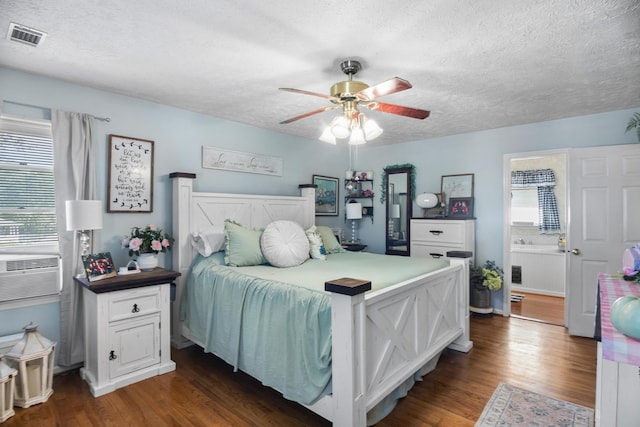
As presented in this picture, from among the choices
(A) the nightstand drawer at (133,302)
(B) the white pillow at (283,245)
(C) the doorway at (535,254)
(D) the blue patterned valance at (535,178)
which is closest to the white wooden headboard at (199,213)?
(A) the nightstand drawer at (133,302)

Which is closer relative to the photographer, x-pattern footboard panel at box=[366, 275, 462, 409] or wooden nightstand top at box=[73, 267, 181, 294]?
x-pattern footboard panel at box=[366, 275, 462, 409]

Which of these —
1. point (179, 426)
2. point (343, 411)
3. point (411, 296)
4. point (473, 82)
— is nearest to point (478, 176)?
point (473, 82)

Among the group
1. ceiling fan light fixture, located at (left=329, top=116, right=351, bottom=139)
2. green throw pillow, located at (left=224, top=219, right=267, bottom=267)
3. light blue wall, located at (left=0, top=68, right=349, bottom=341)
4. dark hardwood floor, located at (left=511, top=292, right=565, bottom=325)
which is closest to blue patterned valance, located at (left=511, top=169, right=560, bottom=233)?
dark hardwood floor, located at (left=511, top=292, right=565, bottom=325)

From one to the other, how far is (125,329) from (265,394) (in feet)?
3.89

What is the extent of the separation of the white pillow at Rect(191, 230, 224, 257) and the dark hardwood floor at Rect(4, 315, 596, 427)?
0.96 meters

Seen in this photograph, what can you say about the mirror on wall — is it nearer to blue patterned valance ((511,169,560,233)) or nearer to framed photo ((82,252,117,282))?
blue patterned valance ((511,169,560,233))

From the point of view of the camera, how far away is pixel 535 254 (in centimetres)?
543

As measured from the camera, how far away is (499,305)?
4305 millimetres

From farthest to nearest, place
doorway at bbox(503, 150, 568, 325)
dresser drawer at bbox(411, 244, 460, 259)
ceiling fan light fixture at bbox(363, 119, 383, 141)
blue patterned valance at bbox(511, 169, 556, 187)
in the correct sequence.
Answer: blue patterned valance at bbox(511, 169, 556, 187) < doorway at bbox(503, 150, 568, 325) < dresser drawer at bbox(411, 244, 460, 259) < ceiling fan light fixture at bbox(363, 119, 383, 141)

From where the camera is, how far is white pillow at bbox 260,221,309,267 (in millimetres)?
3045

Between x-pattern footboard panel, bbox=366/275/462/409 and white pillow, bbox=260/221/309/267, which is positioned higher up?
white pillow, bbox=260/221/309/267

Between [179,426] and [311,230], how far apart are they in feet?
7.16

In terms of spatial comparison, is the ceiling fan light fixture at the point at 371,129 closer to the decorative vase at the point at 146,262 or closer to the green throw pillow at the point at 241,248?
the green throw pillow at the point at 241,248

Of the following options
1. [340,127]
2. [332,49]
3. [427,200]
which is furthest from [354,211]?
[332,49]
